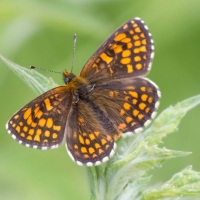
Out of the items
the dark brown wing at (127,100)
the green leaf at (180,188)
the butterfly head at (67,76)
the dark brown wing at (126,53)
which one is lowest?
the green leaf at (180,188)

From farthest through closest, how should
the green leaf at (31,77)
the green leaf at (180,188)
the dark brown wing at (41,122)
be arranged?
the dark brown wing at (41,122) → the green leaf at (31,77) → the green leaf at (180,188)

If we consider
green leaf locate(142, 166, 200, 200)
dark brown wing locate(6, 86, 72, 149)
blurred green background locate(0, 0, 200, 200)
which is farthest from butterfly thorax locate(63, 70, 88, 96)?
green leaf locate(142, 166, 200, 200)

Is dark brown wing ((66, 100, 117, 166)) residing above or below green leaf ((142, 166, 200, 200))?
above

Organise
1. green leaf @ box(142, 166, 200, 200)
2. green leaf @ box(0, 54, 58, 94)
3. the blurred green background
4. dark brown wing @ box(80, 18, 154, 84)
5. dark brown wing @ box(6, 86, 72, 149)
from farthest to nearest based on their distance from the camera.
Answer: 1. the blurred green background
2. dark brown wing @ box(80, 18, 154, 84)
3. dark brown wing @ box(6, 86, 72, 149)
4. green leaf @ box(0, 54, 58, 94)
5. green leaf @ box(142, 166, 200, 200)

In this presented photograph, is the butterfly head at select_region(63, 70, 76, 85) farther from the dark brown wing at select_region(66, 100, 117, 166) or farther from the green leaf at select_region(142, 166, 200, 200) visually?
the green leaf at select_region(142, 166, 200, 200)

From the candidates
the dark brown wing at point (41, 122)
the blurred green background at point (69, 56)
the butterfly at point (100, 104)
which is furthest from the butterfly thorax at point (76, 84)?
the blurred green background at point (69, 56)

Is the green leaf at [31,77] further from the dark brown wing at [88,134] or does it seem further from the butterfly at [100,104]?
the dark brown wing at [88,134]

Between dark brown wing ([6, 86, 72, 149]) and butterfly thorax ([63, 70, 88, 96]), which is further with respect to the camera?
butterfly thorax ([63, 70, 88, 96])

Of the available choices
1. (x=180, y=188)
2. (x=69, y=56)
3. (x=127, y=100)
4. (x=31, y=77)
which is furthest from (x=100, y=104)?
(x=69, y=56)
